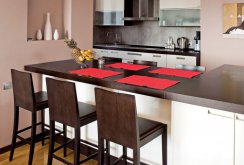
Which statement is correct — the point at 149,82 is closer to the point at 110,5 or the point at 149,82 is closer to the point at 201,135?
the point at 201,135

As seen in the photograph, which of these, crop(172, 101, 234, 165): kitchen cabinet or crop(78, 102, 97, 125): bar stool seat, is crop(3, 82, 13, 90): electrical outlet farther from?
crop(172, 101, 234, 165): kitchen cabinet

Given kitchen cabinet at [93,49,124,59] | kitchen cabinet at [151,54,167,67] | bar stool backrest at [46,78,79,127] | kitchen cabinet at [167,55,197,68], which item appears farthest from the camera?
kitchen cabinet at [93,49,124,59]

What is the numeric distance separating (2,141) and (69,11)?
204 centimetres

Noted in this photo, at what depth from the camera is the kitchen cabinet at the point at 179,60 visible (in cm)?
450

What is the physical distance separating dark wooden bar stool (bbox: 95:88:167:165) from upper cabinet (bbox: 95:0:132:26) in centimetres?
399

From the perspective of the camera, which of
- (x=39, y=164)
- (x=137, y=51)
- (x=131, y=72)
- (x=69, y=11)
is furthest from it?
(x=137, y=51)

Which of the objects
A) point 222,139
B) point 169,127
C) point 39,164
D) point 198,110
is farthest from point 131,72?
point 39,164

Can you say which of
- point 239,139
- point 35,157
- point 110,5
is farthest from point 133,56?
point 239,139

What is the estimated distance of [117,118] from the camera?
1.89 m

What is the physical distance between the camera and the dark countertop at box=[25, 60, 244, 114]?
1.67 m

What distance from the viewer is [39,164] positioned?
2967mm

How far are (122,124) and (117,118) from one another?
58mm

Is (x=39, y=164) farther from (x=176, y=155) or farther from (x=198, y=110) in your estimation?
(x=198, y=110)

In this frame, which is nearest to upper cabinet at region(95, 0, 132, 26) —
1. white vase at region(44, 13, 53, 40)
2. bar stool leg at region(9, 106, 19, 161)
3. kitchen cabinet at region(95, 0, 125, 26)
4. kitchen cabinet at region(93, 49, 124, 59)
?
kitchen cabinet at region(95, 0, 125, 26)
